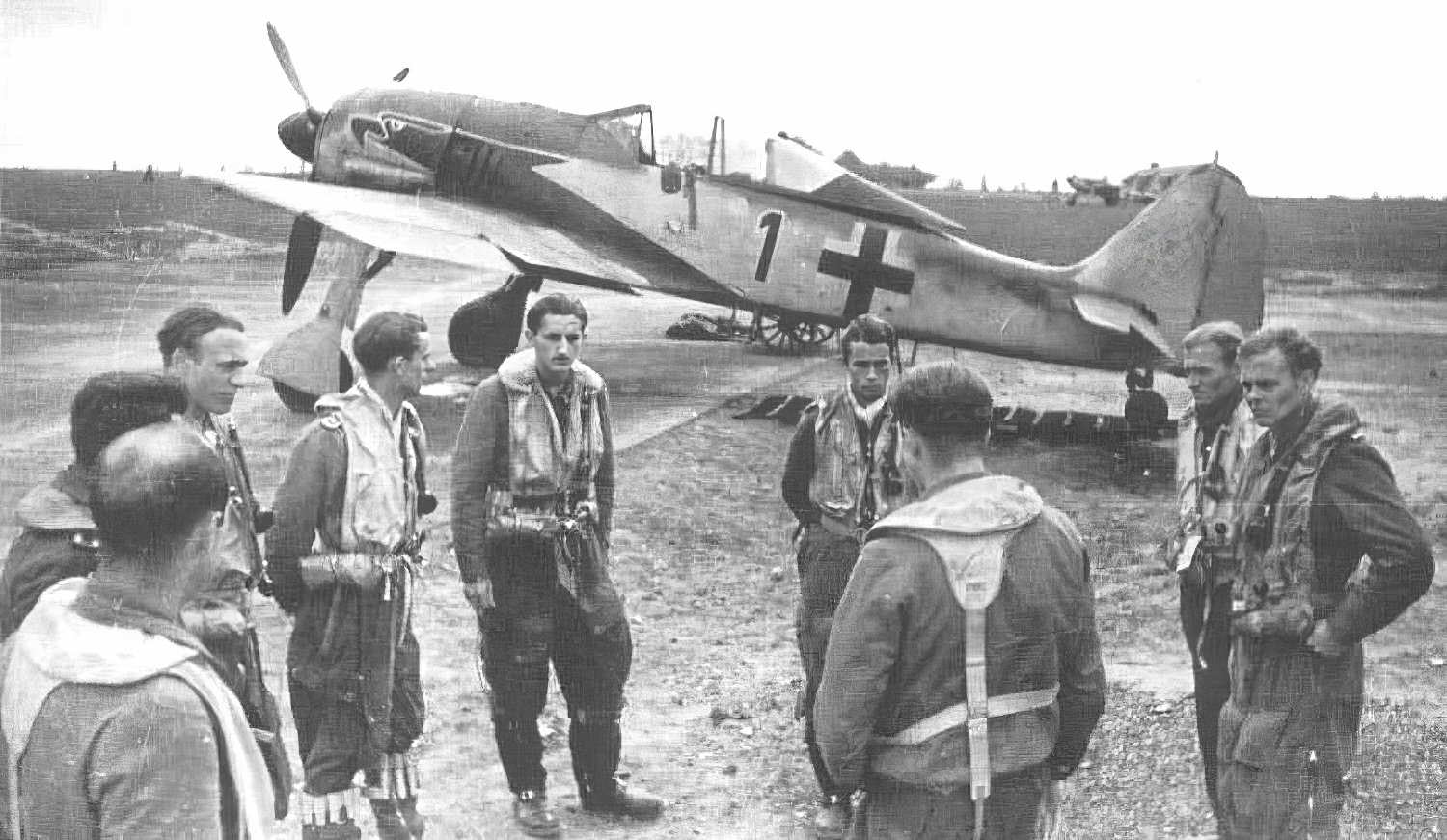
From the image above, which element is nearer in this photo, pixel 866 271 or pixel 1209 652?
pixel 1209 652

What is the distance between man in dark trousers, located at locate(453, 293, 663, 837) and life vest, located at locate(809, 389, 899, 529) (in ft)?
2.50

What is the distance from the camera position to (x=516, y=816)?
414cm

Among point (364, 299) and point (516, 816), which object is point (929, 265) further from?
point (364, 299)

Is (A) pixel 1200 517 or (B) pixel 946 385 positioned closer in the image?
(B) pixel 946 385

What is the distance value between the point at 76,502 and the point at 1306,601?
2.91 metres

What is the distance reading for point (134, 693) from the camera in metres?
1.52

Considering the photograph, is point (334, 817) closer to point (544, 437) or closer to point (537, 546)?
point (537, 546)

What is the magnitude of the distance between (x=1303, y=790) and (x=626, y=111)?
908 cm

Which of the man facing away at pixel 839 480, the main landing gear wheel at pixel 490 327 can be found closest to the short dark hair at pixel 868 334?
the man facing away at pixel 839 480

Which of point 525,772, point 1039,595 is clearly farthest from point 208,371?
point 1039,595

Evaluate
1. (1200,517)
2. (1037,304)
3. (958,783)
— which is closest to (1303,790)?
(1200,517)

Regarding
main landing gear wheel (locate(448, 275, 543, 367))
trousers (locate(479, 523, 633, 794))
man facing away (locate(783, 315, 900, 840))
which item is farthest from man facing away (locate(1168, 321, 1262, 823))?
main landing gear wheel (locate(448, 275, 543, 367))

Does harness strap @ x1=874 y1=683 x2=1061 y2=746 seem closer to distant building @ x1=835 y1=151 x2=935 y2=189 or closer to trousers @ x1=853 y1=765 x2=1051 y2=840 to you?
trousers @ x1=853 y1=765 x2=1051 y2=840

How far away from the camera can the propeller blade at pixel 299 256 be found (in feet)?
35.4
